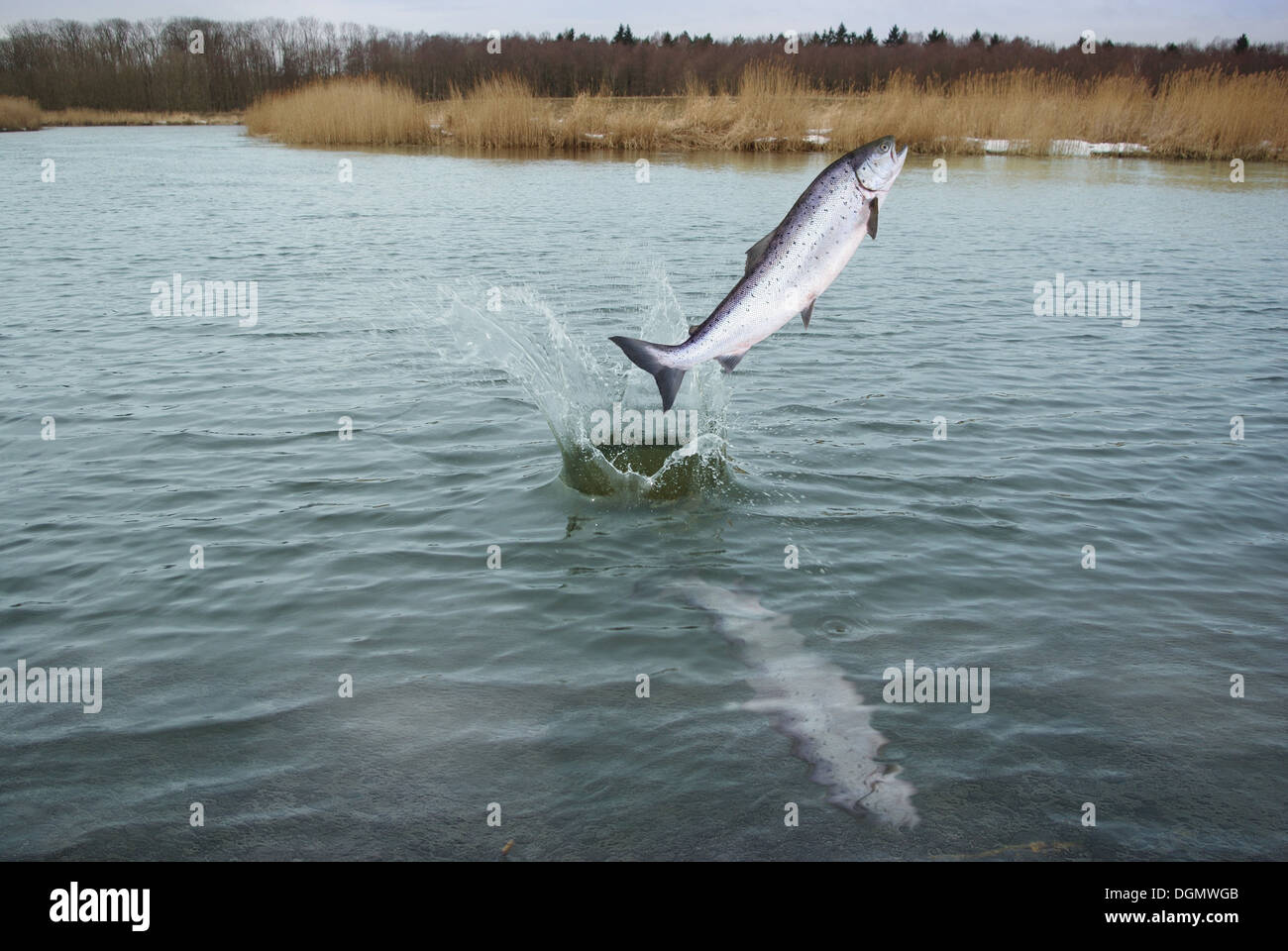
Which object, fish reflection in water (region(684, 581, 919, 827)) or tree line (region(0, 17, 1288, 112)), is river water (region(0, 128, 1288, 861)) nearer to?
fish reflection in water (region(684, 581, 919, 827))

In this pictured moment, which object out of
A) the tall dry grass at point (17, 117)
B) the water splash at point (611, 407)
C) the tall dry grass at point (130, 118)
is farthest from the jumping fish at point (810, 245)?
the tall dry grass at point (130, 118)

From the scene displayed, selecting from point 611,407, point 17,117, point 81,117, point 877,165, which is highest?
point 81,117

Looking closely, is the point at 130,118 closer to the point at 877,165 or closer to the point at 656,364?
the point at 656,364

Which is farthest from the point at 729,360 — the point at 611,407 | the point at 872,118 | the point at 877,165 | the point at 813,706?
the point at 872,118

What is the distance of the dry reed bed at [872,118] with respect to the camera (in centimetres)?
3403

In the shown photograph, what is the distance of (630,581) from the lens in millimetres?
6090

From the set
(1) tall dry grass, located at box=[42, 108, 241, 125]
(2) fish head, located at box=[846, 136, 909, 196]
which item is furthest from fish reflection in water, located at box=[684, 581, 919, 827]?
(1) tall dry grass, located at box=[42, 108, 241, 125]

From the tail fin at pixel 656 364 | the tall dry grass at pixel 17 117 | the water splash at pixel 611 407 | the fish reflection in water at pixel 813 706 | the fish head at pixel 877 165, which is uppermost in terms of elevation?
the tall dry grass at pixel 17 117

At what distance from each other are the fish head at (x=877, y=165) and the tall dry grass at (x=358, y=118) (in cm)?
3973

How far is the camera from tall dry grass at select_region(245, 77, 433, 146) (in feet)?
134

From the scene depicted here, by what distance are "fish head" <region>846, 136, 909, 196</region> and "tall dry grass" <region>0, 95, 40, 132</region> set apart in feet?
242

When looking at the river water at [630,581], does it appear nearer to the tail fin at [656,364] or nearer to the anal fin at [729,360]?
the tail fin at [656,364]

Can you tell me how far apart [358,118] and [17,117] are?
36571 millimetres
